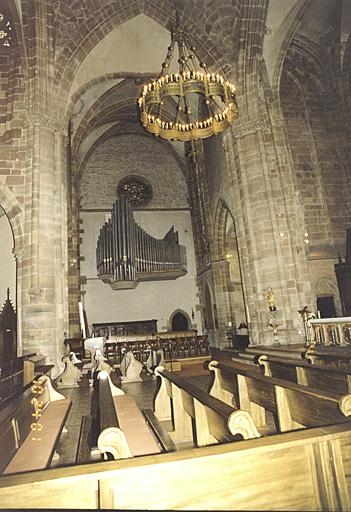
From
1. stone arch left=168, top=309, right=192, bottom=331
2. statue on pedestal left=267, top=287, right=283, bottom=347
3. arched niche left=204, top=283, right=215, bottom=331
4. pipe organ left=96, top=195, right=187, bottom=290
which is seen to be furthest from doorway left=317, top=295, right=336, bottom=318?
stone arch left=168, top=309, right=192, bottom=331

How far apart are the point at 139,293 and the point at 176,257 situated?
112 inches

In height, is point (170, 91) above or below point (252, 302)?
above

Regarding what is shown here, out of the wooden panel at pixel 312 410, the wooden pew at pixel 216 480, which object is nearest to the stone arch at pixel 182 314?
the wooden panel at pixel 312 410

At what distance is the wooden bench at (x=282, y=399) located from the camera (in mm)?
2287

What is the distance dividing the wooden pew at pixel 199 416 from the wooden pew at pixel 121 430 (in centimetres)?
41

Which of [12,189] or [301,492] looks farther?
[12,189]

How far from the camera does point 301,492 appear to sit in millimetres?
1533

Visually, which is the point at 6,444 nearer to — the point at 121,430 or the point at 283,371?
the point at 121,430

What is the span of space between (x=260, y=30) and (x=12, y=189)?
28.4 ft

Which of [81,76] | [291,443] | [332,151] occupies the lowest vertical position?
[291,443]

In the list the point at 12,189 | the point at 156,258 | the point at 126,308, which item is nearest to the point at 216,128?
the point at 12,189

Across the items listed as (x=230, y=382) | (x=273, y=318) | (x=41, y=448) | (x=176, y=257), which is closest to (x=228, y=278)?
(x=176, y=257)

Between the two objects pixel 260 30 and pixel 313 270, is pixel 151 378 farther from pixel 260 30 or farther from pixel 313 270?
pixel 260 30

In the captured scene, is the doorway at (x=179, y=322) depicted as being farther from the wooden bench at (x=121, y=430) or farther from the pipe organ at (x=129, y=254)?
the wooden bench at (x=121, y=430)
